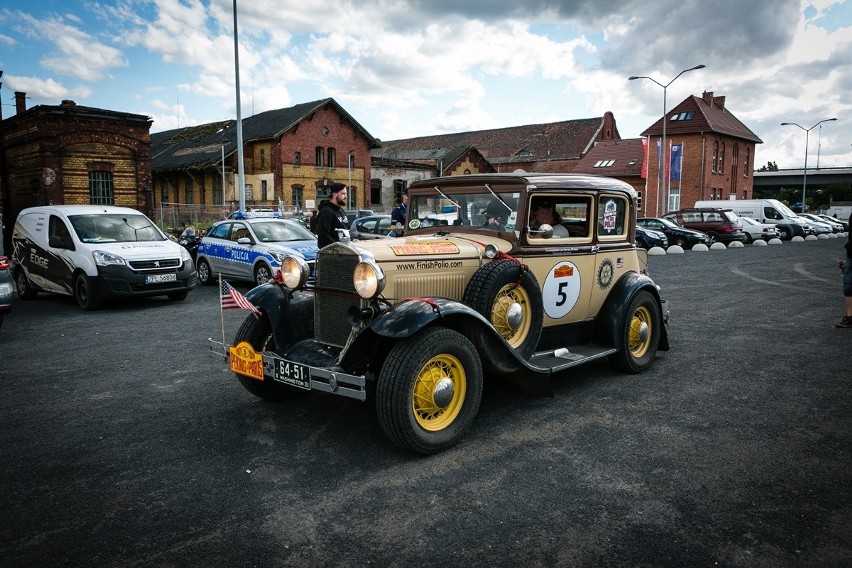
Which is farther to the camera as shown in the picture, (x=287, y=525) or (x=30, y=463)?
(x=30, y=463)

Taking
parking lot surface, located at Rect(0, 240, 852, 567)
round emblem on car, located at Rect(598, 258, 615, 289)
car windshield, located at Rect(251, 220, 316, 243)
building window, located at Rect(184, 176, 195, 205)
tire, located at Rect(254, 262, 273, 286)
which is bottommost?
parking lot surface, located at Rect(0, 240, 852, 567)

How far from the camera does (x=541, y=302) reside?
16.8 ft

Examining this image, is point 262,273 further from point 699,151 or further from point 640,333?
point 699,151

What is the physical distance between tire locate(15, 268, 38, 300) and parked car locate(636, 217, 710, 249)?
813 inches

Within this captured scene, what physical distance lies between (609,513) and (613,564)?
49 cm

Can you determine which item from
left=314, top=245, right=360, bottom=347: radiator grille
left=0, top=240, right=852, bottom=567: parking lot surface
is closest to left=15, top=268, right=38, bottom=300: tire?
left=0, top=240, right=852, bottom=567: parking lot surface

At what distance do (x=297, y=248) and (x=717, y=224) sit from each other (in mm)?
20838

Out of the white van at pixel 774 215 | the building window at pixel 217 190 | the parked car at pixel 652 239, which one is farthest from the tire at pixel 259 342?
the building window at pixel 217 190

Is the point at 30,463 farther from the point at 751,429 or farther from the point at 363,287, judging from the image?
the point at 751,429

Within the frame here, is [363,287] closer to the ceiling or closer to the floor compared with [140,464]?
closer to the ceiling

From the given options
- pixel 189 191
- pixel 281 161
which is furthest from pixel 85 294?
pixel 189 191

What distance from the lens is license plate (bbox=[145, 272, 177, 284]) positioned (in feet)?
33.4

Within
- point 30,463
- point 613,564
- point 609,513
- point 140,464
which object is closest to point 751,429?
point 609,513

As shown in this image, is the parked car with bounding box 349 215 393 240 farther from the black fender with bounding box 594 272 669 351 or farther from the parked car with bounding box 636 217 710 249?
the parked car with bounding box 636 217 710 249
